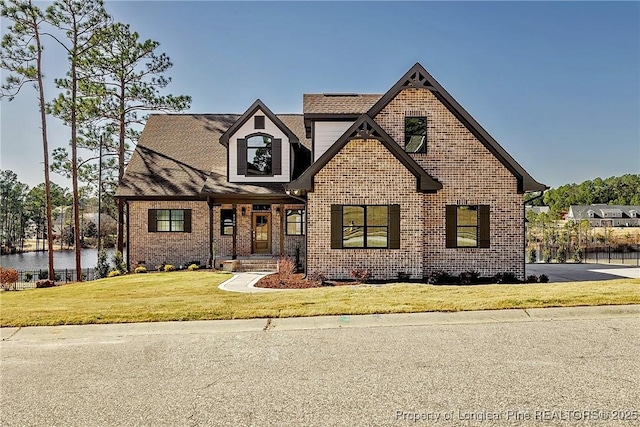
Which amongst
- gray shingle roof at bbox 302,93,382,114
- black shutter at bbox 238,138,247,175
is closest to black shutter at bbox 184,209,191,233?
black shutter at bbox 238,138,247,175

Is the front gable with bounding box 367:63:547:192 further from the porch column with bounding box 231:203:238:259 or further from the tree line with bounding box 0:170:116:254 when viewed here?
the tree line with bounding box 0:170:116:254

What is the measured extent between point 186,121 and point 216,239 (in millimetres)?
8638

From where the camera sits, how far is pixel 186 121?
1054 inches

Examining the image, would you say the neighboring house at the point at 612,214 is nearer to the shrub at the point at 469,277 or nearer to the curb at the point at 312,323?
the shrub at the point at 469,277

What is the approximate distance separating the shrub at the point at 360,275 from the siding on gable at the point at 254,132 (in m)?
7.00

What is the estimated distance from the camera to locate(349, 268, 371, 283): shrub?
15.3 metres

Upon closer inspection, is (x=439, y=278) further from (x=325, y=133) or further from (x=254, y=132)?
(x=254, y=132)

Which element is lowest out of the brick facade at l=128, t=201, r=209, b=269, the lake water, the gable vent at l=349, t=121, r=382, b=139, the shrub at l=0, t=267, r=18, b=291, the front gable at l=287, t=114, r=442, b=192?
the lake water

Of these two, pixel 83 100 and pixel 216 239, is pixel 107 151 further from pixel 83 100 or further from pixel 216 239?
pixel 216 239

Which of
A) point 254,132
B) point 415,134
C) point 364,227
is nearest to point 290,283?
point 364,227

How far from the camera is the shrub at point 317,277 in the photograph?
15.1 meters

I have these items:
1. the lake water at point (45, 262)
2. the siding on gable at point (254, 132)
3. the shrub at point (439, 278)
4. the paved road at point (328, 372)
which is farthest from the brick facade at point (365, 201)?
the lake water at point (45, 262)

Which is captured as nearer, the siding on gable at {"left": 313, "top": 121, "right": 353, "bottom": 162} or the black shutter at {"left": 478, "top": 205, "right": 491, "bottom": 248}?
the black shutter at {"left": 478, "top": 205, "right": 491, "bottom": 248}

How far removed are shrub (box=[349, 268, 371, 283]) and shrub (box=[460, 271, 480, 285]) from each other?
3.13 meters
